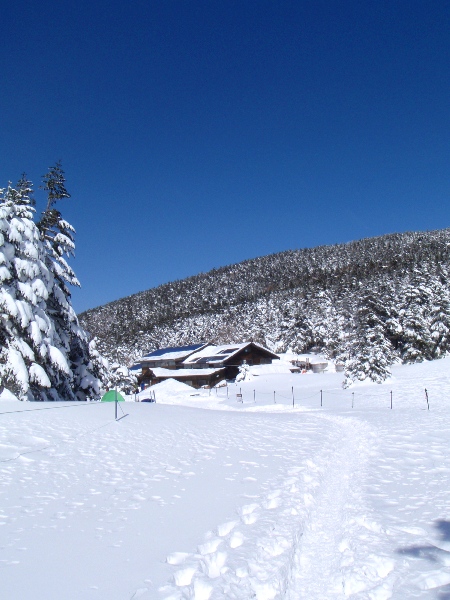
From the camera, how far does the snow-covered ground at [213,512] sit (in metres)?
5.14

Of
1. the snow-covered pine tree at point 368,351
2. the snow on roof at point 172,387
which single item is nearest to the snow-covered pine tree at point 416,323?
the snow-covered pine tree at point 368,351

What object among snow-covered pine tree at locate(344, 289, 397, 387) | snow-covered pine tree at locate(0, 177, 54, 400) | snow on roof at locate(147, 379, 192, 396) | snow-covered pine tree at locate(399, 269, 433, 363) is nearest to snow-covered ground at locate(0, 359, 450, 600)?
snow-covered pine tree at locate(0, 177, 54, 400)

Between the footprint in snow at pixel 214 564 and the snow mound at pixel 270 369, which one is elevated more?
the snow mound at pixel 270 369

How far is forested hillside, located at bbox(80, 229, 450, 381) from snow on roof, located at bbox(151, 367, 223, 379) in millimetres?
7731

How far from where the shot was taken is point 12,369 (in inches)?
677

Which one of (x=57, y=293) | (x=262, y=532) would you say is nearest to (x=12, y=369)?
(x=57, y=293)

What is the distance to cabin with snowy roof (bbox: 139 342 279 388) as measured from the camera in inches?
2805

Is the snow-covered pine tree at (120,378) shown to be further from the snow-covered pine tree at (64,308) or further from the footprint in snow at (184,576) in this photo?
the footprint in snow at (184,576)

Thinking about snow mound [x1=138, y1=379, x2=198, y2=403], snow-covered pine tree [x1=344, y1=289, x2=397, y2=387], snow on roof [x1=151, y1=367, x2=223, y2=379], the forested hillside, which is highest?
the forested hillside

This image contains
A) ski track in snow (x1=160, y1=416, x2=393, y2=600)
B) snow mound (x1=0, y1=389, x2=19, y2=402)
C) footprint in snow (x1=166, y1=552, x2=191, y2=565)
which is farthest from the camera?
snow mound (x1=0, y1=389, x2=19, y2=402)

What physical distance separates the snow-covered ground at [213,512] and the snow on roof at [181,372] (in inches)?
2149

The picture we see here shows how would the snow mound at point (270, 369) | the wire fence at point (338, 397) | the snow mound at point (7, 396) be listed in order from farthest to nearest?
the snow mound at point (270, 369), the wire fence at point (338, 397), the snow mound at point (7, 396)

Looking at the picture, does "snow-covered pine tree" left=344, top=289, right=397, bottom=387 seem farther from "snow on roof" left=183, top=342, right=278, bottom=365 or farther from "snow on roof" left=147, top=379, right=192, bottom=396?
"snow on roof" left=183, top=342, right=278, bottom=365

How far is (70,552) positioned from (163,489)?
338 centimetres
